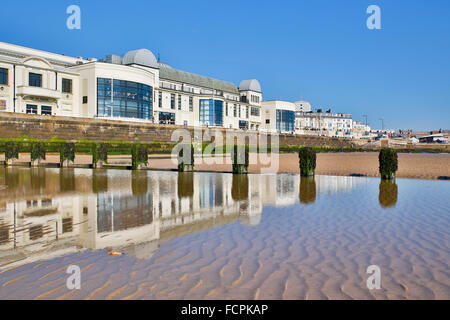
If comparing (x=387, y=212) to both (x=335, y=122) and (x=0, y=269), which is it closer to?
(x=0, y=269)

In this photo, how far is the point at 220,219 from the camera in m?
7.51

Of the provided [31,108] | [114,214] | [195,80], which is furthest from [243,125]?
[114,214]

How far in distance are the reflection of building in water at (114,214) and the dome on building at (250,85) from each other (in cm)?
7363

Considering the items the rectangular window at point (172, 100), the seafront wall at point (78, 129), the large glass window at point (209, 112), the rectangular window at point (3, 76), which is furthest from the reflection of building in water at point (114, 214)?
the large glass window at point (209, 112)

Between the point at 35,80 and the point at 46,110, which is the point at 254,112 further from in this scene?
the point at 35,80

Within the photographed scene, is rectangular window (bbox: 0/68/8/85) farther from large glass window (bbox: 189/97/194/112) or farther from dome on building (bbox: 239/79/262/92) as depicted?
dome on building (bbox: 239/79/262/92)

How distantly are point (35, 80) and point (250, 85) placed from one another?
5075 cm

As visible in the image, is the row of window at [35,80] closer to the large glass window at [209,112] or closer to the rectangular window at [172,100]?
the rectangular window at [172,100]

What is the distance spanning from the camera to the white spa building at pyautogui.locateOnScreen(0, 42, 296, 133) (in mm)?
41750

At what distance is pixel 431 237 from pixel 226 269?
3.84 metres

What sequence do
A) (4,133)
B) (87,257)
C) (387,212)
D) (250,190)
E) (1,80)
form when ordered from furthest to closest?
(1,80) < (4,133) < (250,190) < (387,212) < (87,257)

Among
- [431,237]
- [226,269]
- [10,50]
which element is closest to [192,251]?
[226,269]

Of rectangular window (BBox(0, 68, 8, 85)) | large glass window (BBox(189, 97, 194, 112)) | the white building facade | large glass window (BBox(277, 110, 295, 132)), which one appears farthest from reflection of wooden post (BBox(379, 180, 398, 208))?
the white building facade

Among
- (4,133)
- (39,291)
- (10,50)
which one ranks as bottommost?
(39,291)
